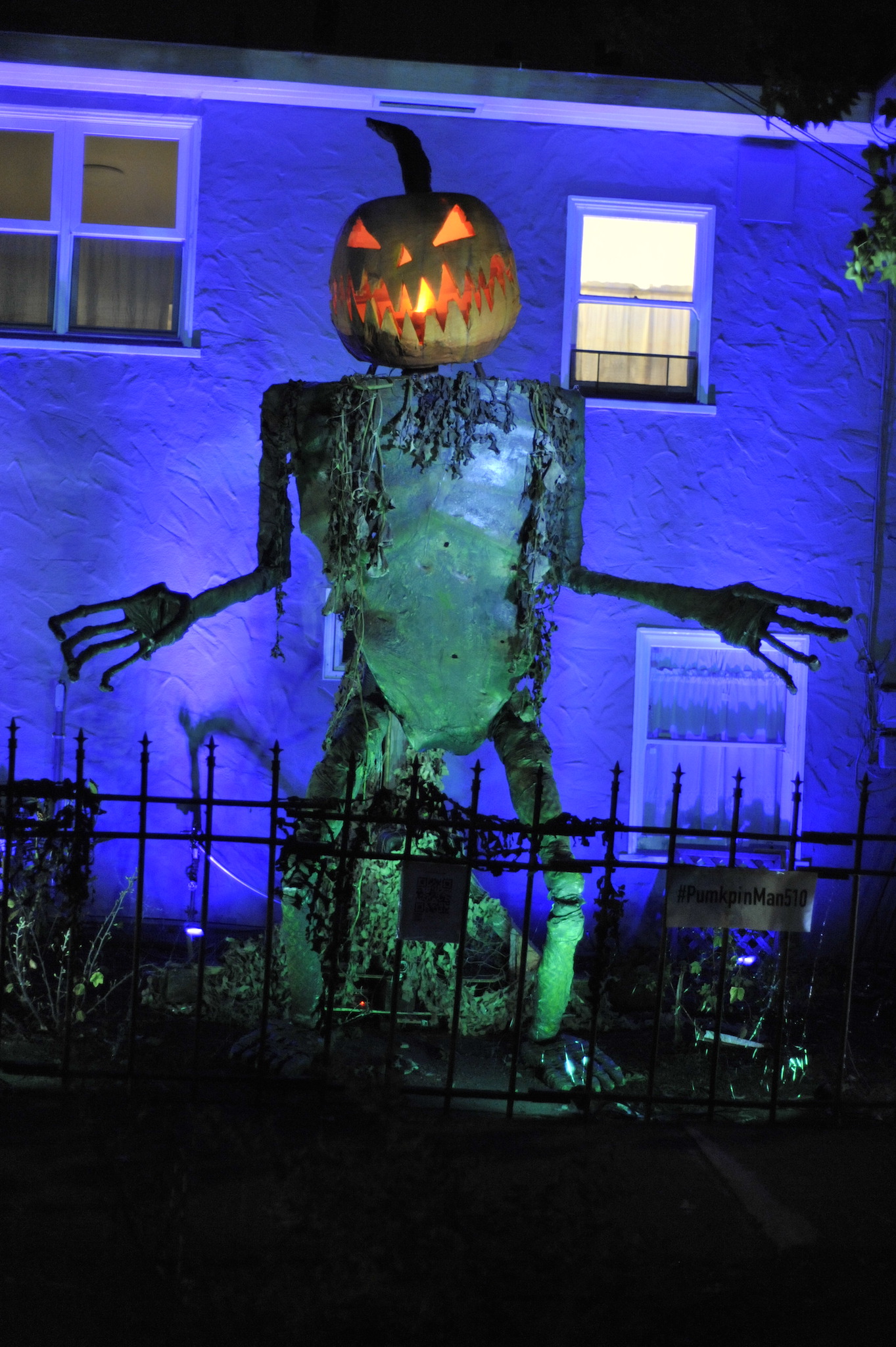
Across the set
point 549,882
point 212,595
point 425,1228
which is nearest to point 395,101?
point 212,595

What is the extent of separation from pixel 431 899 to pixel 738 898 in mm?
1143

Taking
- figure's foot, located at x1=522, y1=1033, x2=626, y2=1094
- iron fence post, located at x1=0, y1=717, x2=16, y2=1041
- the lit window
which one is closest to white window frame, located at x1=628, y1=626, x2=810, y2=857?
the lit window

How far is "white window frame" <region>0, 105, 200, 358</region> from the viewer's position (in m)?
7.29

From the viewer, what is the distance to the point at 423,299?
4.99 metres

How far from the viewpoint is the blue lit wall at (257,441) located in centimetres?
730

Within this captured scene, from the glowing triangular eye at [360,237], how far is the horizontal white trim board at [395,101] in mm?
2479

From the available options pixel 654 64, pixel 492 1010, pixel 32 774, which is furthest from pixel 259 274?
pixel 492 1010

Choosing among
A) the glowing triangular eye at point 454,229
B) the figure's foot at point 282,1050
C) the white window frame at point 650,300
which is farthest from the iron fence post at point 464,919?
the white window frame at point 650,300

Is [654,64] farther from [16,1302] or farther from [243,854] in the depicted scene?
[16,1302]

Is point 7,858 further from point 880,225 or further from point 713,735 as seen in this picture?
point 713,735

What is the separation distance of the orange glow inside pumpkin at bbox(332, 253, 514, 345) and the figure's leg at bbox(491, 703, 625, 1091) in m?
1.82

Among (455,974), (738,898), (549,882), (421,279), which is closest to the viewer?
(738,898)

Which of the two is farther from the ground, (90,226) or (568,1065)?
(90,226)

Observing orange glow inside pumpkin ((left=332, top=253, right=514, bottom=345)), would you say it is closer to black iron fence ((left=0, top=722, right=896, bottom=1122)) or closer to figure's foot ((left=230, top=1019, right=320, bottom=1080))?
black iron fence ((left=0, top=722, right=896, bottom=1122))
